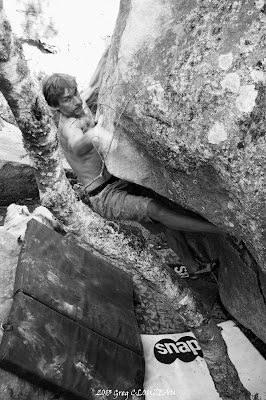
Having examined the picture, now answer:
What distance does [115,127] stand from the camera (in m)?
3.20

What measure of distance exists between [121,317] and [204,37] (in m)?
3.33

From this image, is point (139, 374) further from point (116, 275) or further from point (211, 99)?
point (211, 99)

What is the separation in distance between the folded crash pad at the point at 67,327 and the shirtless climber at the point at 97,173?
1.27 m

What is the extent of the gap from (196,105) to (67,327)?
280cm

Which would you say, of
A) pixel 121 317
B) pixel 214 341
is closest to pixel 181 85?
pixel 214 341

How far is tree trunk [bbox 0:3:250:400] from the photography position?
258 cm

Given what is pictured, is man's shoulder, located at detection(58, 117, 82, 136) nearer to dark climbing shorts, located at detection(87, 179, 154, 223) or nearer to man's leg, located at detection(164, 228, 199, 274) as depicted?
dark climbing shorts, located at detection(87, 179, 154, 223)

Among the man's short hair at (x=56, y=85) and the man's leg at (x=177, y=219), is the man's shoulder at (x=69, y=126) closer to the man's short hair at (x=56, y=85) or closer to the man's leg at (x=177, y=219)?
the man's short hair at (x=56, y=85)

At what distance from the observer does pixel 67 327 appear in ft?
14.5

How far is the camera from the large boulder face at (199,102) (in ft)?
7.81

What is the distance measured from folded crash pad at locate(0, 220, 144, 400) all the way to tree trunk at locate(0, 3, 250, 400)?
1072 millimetres

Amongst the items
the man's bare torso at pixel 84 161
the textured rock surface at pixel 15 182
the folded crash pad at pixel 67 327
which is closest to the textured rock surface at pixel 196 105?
the man's bare torso at pixel 84 161

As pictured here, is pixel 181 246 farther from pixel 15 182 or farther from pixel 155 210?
pixel 15 182

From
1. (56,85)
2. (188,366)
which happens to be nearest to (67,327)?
(188,366)
